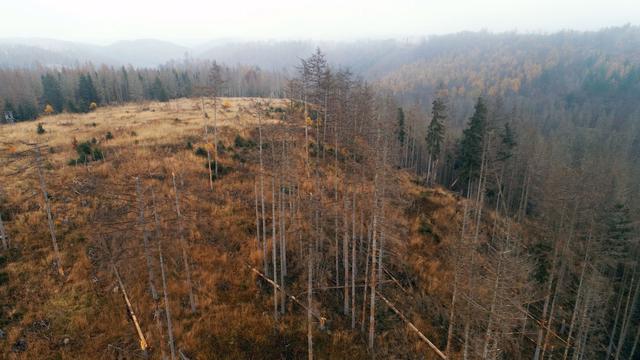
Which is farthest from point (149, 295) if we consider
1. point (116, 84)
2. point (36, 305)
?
point (116, 84)

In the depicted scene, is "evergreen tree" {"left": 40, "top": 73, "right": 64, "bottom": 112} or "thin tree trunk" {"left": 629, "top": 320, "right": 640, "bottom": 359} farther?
"evergreen tree" {"left": 40, "top": 73, "right": 64, "bottom": 112}

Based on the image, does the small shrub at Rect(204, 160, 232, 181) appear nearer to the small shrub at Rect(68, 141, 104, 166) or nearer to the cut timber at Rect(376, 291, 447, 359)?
the small shrub at Rect(68, 141, 104, 166)

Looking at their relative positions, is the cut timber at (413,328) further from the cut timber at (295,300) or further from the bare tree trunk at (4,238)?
the bare tree trunk at (4,238)

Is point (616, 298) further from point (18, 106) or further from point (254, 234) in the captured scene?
point (18, 106)

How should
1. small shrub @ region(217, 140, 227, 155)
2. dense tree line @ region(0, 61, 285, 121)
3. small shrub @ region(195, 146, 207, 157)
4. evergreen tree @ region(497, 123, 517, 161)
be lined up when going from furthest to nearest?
dense tree line @ region(0, 61, 285, 121) → evergreen tree @ region(497, 123, 517, 161) → small shrub @ region(217, 140, 227, 155) → small shrub @ region(195, 146, 207, 157)

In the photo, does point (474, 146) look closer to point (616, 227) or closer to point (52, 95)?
point (616, 227)

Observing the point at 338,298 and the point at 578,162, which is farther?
the point at 578,162

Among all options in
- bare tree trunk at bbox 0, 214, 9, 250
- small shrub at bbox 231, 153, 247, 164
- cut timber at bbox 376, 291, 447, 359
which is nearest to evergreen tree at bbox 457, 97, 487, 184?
cut timber at bbox 376, 291, 447, 359

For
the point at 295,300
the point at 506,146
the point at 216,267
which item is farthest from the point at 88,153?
the point at 506,146
